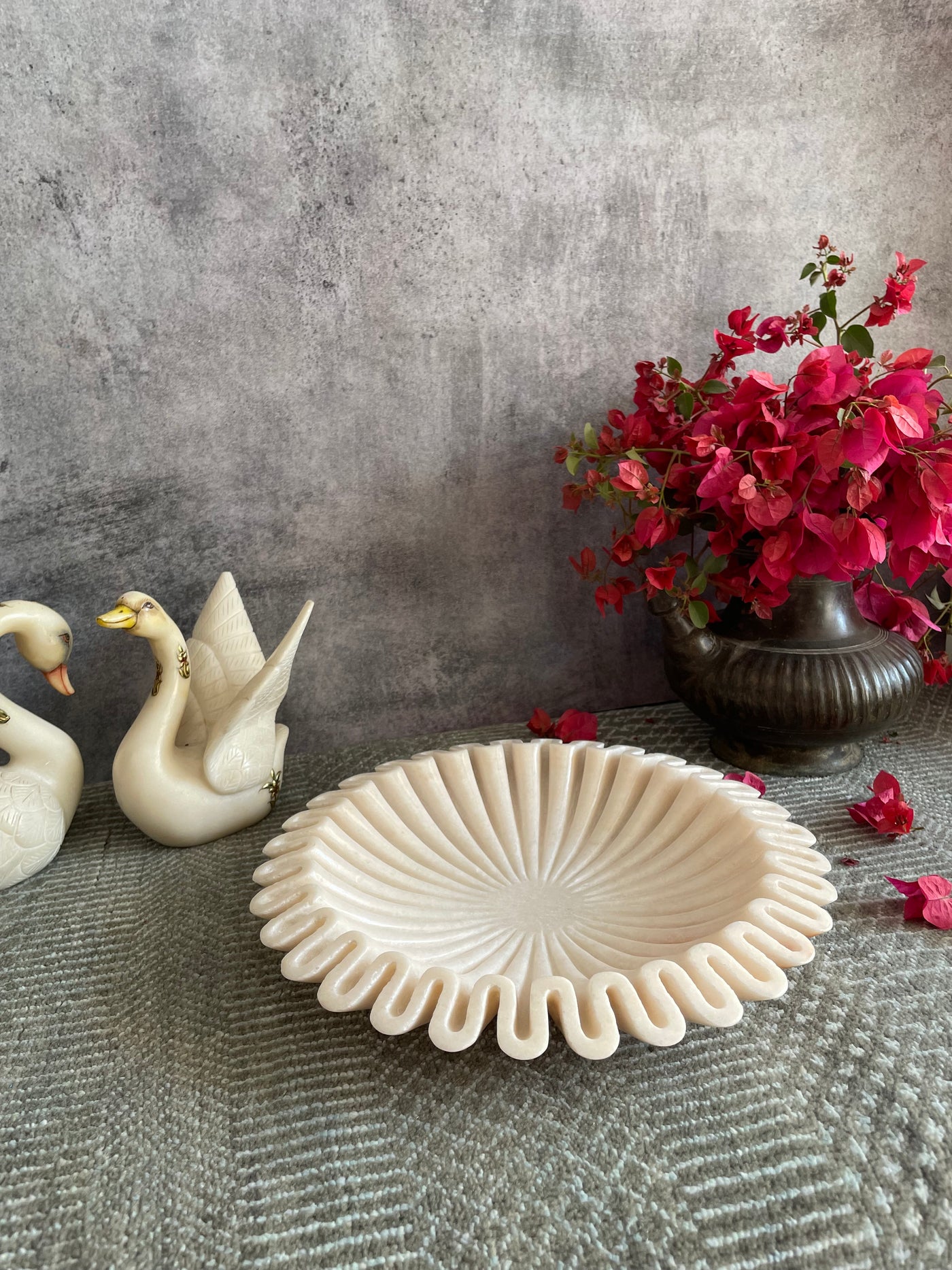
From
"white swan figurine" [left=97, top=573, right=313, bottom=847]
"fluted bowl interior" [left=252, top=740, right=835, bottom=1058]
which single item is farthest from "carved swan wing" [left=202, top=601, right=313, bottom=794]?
"fluted bowl interior" [left=252, top=740, right=835, bottom=1058]

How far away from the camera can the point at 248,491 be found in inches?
38.4

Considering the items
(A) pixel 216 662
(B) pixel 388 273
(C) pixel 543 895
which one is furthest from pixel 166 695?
(B) pixel 388 273

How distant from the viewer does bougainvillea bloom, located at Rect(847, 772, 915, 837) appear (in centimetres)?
82

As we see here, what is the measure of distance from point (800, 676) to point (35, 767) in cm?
76

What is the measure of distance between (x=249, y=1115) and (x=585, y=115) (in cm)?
101

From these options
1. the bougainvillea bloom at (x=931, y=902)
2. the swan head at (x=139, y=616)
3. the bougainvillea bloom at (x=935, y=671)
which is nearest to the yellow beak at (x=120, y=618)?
the swan head at (x=139, y=616)

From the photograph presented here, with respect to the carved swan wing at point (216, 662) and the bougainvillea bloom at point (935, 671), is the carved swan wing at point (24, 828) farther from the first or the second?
the bougainvillea bloom at point (935, 671)

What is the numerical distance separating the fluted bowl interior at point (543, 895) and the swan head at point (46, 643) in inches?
11.6

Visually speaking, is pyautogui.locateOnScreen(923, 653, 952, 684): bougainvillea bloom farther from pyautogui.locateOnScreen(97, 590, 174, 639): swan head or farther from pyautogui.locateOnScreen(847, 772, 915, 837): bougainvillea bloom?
pyautogui.locateOnScreen(97, 590, 174, 639): swan head

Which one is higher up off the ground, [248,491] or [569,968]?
[248,491]

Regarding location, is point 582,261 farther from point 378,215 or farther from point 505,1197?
point 505,1197

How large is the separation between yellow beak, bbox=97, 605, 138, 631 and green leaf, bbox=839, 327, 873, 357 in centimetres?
74

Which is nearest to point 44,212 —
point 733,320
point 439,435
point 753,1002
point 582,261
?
point 439,435

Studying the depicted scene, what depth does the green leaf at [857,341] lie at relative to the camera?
0.86 meters
